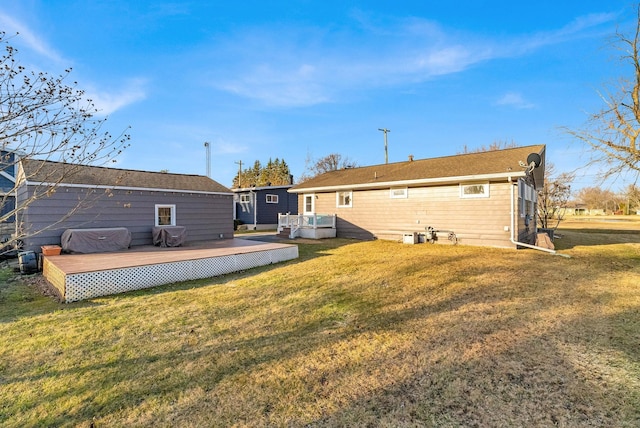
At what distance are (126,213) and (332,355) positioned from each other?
10.1m

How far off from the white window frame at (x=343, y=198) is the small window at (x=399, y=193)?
2312 mm

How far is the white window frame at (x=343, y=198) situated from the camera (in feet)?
51.8

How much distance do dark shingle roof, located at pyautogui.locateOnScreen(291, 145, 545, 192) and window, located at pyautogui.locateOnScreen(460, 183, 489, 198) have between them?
544 millimetres

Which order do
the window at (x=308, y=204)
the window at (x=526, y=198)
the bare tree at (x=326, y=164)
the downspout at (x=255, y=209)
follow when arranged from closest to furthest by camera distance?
the window at (x=526, y=198) < the window at (x=308, y=204) < the downspout at (x=255, y=209) < the bare tree at (x=326, y=164)

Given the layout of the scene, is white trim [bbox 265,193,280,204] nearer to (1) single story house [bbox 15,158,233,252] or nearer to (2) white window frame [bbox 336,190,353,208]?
(2) white window frame [bbox 336,190,353,208]

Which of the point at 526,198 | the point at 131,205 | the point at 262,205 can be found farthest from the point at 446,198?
the point at 262,205

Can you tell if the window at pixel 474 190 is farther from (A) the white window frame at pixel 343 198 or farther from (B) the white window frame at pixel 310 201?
(B) the white window frame at pixel 310 201

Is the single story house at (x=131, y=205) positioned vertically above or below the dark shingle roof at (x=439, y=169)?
below

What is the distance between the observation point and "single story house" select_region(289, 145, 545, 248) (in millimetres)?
10963

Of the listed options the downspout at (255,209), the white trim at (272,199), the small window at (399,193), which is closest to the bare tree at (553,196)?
the small window at (399,193)

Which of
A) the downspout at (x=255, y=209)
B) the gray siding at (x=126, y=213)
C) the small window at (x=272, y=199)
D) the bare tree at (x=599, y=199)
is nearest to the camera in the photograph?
the gray siding at (x=126, y=213)

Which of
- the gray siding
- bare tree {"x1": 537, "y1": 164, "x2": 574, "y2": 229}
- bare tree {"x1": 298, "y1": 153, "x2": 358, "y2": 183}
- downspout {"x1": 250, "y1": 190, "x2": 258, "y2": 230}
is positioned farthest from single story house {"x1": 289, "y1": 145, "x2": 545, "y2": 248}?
bare tree {"x1": 298, "y1": 153, "x2": 358, "y2": 183}

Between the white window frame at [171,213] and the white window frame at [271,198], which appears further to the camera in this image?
the white window frame at [271,198]

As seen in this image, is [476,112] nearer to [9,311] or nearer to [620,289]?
[620,289]
